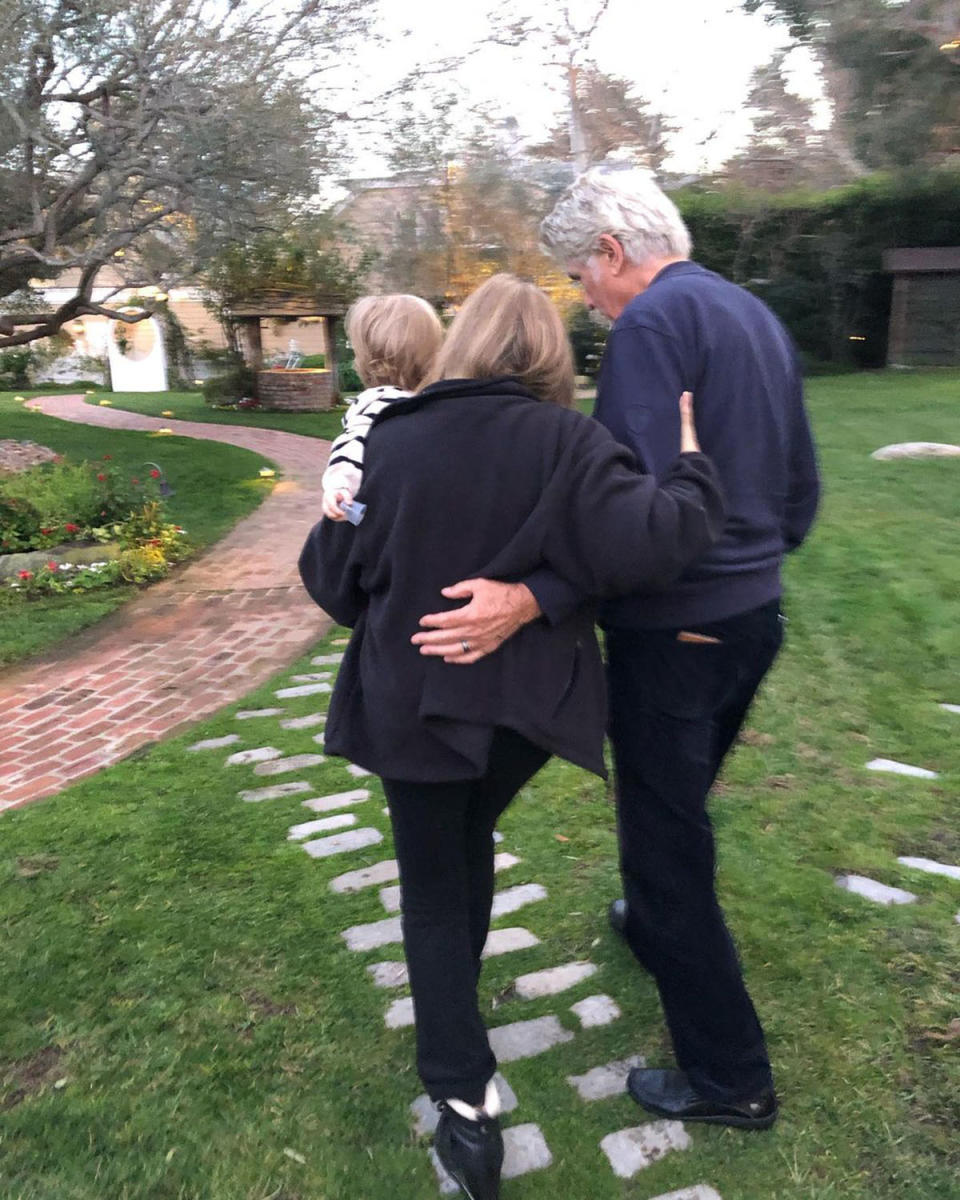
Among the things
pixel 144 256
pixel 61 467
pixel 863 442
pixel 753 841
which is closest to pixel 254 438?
pixel 144 256

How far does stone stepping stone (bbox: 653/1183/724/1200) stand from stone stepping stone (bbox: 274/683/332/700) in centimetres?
313

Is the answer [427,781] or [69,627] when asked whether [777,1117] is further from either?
[69,627]

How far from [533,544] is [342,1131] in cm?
133

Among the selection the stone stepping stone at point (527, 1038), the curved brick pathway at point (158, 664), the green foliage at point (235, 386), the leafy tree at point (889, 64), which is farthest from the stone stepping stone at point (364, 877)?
the green foliage at point (235, 386)

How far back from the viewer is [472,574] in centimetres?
161

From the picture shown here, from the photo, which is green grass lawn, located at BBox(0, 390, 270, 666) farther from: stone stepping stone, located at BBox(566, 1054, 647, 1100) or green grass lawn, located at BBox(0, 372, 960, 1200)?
stone stepping stone, located at BBox(566, 1054, 647, 1100)

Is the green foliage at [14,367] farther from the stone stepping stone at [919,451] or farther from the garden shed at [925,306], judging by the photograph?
the stone stepping stone at [919,451]

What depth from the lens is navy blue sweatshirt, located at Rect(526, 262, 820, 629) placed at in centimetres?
164

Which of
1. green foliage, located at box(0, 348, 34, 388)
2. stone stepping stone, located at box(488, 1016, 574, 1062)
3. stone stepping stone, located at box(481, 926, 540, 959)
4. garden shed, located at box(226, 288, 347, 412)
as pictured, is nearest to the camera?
stone stepping stone, located at box(488, 1016, 574, 1062)

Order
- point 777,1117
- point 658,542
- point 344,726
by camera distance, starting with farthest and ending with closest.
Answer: point 777,1117 < point 344,726 < point 658,542

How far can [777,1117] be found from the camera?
198 cm

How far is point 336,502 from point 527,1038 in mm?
1381

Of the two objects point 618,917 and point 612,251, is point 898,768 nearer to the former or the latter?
point 618,917

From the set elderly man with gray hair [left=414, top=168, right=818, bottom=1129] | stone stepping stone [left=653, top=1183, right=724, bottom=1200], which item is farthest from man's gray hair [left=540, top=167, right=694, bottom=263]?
stone stepping stone [left=653, top=1183, right=724, bottom=1200]
